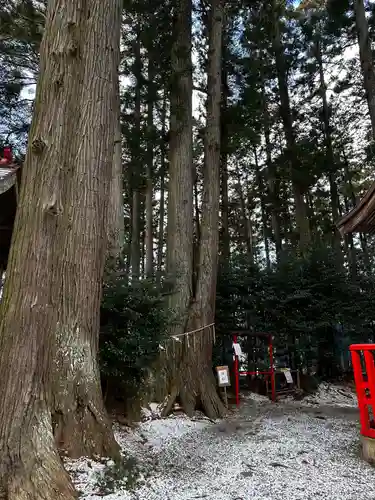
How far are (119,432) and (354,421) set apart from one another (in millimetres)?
3142

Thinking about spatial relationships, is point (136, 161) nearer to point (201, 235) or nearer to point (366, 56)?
point (201, 235)

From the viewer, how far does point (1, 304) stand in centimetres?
262

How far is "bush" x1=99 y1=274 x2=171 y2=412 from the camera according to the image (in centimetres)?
416

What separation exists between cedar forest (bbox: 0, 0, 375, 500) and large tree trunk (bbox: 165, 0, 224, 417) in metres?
0.03

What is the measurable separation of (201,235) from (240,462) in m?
3.79

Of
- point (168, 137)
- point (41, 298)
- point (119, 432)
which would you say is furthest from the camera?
point (168, 137)

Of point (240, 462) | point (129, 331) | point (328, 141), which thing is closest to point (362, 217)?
point (240, 462)

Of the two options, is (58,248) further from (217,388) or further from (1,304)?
(217,388)

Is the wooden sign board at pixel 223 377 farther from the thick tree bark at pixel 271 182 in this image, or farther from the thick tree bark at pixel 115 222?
the thick tree bark at pixel 271 182

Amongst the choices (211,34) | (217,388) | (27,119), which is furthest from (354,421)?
(27,119)

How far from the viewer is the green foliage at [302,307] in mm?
7773

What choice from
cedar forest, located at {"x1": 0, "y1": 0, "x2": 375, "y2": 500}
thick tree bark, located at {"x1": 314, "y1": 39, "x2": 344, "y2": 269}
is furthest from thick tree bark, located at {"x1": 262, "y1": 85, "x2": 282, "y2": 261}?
thick tree bark, located at {"x1": 314, "y1": 39, "x2": 344, "y2": 269}

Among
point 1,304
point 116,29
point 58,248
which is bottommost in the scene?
point 1,304

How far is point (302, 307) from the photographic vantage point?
7980mm
